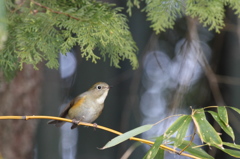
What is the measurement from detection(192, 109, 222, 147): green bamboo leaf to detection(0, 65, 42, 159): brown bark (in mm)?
1615

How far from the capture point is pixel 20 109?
96.3 inches

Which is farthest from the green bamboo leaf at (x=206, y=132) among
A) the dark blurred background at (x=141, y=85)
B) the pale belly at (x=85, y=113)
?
the dark blurred background at (x=141, y=85)

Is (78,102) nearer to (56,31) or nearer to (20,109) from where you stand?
(20,109)

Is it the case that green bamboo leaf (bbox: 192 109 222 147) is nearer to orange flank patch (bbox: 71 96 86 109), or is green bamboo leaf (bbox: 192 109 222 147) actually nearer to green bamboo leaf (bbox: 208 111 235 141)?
green bamboo leaf (bbox: 208 111 235 141)

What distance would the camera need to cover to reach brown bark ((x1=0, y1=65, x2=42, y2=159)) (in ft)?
7.92

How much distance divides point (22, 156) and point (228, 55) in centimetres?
147

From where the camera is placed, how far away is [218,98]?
7.77 feet

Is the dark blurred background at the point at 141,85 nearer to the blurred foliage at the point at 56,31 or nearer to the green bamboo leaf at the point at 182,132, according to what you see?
the blurred foliage at the point at 56,31

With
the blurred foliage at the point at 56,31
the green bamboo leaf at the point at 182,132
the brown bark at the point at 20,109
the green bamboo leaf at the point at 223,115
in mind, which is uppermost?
the blurred foliage at the point at 56,31

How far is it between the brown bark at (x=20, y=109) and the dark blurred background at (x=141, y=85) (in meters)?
0.17

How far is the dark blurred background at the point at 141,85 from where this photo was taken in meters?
2.61

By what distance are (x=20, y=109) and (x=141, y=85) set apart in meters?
0.95

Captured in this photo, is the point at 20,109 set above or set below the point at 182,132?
below

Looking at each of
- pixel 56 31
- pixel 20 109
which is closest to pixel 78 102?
pixel 20 109
